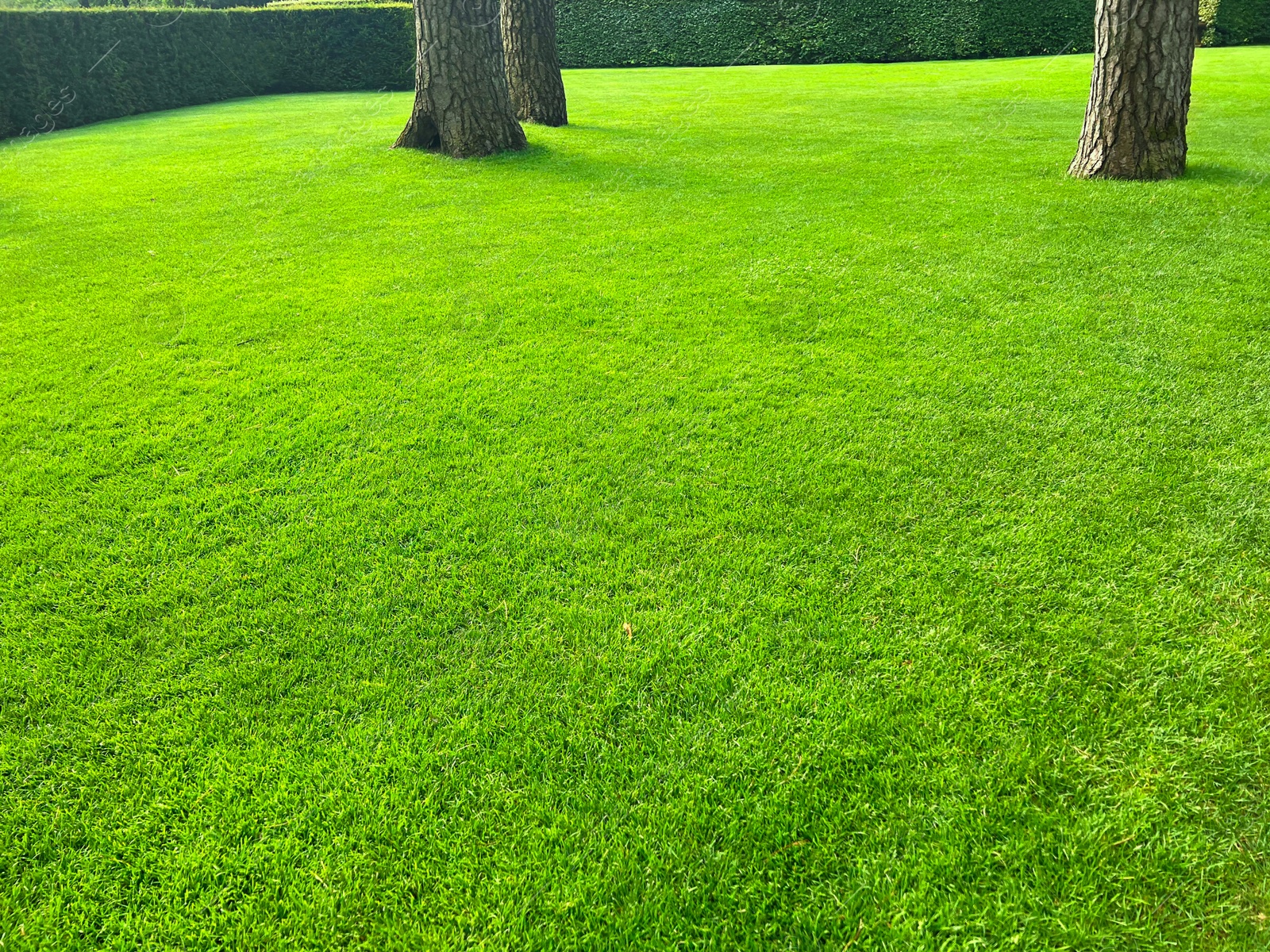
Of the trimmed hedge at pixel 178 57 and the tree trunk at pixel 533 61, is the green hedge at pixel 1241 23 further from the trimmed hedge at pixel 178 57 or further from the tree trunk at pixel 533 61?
the trimmed hedge at pixel 178 57

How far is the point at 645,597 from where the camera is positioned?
8.44 ft

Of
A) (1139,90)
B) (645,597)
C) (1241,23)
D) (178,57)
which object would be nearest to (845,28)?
(1241,23)

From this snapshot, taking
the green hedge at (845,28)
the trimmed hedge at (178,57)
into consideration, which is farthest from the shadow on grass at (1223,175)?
the trimmed hedge at (178,57)

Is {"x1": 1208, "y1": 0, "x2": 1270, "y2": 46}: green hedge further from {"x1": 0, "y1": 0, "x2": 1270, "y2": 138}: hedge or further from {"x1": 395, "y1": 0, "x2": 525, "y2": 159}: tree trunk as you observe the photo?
{"x1": 395, "y1": 0, "x2": 525, "y2": 159}: tree trunk

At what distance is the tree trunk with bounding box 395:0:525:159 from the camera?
8195 mm

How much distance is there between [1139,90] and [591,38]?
19864 mm

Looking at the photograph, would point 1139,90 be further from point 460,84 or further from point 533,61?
point 533,61

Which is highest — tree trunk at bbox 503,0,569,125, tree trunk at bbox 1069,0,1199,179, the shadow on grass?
tree trunk at bbox 503,0,569,125

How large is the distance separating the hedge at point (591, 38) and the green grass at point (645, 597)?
14.3 metres

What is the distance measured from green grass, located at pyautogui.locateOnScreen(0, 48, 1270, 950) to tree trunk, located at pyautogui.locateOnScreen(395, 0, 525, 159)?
3.97 meters

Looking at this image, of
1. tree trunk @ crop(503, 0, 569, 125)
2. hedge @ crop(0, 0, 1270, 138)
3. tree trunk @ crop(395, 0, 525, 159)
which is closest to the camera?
tree trunk @ crop(395, 0, 525, 159)

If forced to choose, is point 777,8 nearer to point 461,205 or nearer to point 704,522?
point 461,205

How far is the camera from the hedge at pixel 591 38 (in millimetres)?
16266

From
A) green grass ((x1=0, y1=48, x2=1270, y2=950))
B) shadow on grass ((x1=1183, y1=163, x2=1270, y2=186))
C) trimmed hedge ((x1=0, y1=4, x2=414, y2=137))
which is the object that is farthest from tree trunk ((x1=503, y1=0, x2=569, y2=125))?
trimmed hedge ((x1=0, y1=4, x2=414, y2=137))
